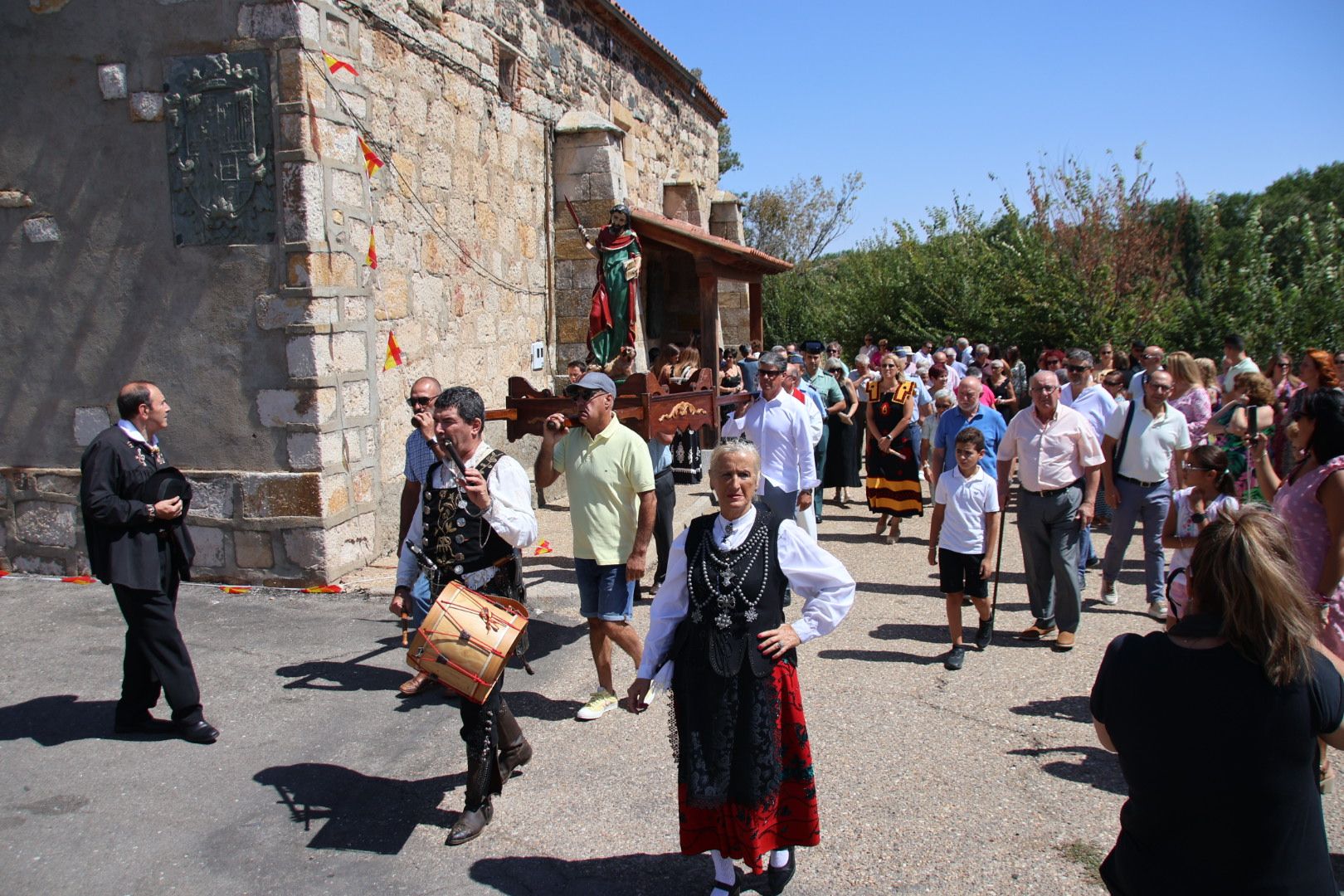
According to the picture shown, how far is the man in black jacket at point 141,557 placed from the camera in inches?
174

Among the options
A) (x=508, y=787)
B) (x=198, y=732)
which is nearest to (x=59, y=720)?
(x=198, y=732)

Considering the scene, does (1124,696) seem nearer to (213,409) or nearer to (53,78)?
(213,409)

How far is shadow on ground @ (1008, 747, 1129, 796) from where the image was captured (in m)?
4.14

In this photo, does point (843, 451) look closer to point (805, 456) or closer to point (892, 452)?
point (892, 452)

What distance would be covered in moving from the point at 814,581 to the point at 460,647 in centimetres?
133

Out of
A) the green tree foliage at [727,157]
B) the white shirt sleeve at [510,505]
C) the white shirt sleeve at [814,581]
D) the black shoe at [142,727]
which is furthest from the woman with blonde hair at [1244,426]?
the green tree foliage at [727,157]

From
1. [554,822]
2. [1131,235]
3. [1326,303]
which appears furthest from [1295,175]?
[554,822]

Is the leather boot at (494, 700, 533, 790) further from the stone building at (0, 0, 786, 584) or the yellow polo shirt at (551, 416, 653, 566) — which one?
the stone building at (0, 0, 786, 584)

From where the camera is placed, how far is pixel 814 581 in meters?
3.23

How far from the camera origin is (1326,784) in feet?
12.1

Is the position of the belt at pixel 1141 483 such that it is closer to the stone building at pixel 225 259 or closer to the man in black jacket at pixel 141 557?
the stone building at pixel 225 259

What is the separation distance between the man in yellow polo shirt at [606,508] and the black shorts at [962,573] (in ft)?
6.51

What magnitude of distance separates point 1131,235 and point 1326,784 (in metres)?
17.6

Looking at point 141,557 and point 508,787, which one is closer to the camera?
point 508,787
